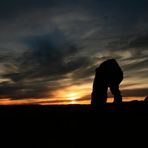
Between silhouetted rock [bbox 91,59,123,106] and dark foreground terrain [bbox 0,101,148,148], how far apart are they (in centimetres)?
248

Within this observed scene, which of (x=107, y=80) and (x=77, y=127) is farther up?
(x=107, y=80)

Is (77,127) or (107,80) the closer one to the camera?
(77,127)

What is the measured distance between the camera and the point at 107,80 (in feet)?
64.9

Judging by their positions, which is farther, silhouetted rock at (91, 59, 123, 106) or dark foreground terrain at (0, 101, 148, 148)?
silhouetted rock at (91, 59, 123, 106)

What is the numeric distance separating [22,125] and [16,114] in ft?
6.20

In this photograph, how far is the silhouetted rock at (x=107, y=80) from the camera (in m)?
19.5

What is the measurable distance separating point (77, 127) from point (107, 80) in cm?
598

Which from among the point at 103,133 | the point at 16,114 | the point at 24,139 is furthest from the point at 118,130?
the point at 16,114

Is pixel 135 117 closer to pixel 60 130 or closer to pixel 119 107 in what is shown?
pixel 119 107

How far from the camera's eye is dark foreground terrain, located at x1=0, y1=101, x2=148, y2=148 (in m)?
12.9

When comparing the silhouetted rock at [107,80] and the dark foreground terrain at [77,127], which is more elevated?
the silhouetted rock at [107,80]

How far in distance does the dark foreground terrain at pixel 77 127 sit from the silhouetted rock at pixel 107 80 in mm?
2483

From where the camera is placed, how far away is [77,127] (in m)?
14.5

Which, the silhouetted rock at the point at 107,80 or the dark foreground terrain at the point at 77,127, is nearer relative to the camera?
the dark foreground terrain at the point at 77,127
